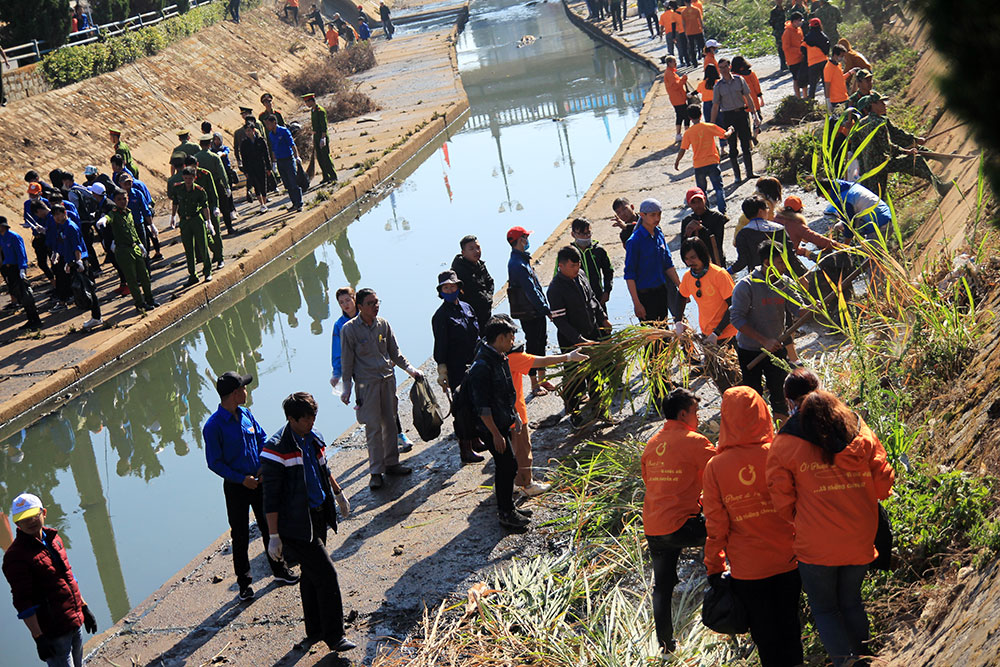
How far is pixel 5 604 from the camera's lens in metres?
8.99

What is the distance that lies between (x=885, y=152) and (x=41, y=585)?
9038 millimetres

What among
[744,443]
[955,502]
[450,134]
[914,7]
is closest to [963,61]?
[914,7]

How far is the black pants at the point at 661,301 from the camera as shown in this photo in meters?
9.16

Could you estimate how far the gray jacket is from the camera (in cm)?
728

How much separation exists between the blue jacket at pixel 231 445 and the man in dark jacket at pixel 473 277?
270cm

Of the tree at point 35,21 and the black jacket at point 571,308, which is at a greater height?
the tree at point 35,21

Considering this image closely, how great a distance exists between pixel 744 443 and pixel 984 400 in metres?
1.89

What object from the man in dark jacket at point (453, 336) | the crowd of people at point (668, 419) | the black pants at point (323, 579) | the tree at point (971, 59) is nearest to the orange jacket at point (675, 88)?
the crowd of people at point (668, 419)

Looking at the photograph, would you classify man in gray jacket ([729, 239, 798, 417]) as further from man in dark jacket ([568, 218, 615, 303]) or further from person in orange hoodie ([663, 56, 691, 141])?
person in orange hoodie ([663, 56, 691, 141])

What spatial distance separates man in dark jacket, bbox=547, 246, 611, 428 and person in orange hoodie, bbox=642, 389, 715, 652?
10.7ft

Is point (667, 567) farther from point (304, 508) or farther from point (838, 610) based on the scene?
point (304, 508)

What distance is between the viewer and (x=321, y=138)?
66.4 feet

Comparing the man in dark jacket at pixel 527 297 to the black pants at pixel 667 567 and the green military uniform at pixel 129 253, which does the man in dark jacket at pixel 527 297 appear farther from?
the green military uniform at pixel 129 253

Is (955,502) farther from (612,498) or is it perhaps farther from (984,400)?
(612,498)
